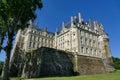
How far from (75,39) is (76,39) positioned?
62 centimetres

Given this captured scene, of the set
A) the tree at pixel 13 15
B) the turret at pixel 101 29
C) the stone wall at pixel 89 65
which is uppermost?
the turret at pixel 101 29

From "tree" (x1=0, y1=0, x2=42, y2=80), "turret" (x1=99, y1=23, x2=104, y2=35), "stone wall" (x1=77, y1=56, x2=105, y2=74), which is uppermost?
"turret" (x1=99, y1=23, x2=104, y2=35)

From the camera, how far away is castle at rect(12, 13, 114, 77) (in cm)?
5124

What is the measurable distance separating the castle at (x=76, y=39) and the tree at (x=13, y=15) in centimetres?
2907

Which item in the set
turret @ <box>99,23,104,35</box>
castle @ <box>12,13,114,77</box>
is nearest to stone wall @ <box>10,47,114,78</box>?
castle @ <box>12,13,114,77</box>

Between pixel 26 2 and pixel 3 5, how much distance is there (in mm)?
3388

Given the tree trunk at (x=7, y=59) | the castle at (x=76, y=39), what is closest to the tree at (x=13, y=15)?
the tree trunk at (x=7, y=59)

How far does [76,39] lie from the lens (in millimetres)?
50531

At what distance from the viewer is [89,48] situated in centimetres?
5309

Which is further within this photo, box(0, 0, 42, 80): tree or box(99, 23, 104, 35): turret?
box(99, 23, 104, 35): turret

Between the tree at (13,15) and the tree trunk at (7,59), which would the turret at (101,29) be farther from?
the tree trunk at (7,59)

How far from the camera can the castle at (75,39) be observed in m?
51.8

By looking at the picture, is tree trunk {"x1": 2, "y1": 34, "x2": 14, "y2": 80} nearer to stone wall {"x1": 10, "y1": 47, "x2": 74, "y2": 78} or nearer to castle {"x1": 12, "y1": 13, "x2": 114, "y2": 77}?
stone wall {"x1": 10, "y1": 47, "x2": 74, "y2": 78}

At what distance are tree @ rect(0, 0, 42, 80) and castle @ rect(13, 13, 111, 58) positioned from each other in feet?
98.6
